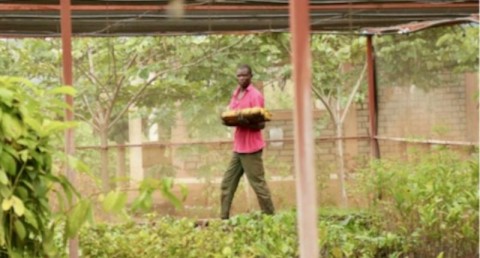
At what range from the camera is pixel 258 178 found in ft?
23.9

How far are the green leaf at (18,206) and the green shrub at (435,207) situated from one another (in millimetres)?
2793

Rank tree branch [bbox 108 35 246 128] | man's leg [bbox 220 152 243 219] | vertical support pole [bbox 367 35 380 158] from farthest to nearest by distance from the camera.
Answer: tree branch [bbox 108 35 246 128]
vertical support pole [bbox 367 35 380 158]
man's leg [bbox 220 152 243 219]

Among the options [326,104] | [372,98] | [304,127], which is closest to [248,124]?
[372,98]

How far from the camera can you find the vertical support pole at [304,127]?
2.11 metres

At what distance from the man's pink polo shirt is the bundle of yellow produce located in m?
0.07

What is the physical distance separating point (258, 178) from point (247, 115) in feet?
2.03

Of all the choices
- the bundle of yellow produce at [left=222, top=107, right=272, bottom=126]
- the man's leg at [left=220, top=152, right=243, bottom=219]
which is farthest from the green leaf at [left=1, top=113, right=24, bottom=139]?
the man's leg at [left=220, top=152, right=243, bottom=219]

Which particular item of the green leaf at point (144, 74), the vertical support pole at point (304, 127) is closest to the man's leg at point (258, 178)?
the green leaf at point (144, 74)

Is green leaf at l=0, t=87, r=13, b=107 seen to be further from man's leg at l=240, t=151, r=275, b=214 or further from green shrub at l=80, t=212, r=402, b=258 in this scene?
man's leg at l=240, t=151, r=275, b=214

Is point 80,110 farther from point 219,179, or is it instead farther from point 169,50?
point 219,179

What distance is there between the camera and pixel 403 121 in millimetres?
8070

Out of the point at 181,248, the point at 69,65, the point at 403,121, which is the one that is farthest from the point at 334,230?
the point at 403,121

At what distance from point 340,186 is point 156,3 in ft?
11.4

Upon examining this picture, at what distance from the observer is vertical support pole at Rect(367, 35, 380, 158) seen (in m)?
8.49
